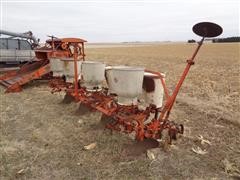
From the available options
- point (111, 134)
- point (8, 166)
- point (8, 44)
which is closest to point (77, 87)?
point (111, 134)

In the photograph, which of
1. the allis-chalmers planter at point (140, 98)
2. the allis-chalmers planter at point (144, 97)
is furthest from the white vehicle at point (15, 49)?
the allis-chalmers planter at point (144, 97)

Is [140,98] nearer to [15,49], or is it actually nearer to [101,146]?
[101,146]

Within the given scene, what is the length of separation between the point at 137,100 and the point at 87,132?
118 centimetres

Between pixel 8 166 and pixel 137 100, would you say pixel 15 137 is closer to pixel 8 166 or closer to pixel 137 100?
pixel 8 166

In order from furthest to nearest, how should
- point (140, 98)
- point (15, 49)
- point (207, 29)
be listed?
1. point (15, 49)
2. point (140, 98)
3. point (207, 29)

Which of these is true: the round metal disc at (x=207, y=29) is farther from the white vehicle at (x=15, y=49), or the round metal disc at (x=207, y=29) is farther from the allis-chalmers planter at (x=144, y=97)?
the white vehicle at (x=15, y=49)

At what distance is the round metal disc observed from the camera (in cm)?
409

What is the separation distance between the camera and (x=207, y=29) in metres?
4.17

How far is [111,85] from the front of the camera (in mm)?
5039

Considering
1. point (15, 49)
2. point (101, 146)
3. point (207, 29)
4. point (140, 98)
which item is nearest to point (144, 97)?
point (140, 98)

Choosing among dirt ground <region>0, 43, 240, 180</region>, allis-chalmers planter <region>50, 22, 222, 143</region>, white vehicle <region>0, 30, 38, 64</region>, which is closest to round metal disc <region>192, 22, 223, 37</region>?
allis-chalmers planter <region>50, 22, 222, 143</region>

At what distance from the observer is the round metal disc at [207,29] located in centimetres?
409

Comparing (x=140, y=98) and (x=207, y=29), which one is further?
(x=140, y=98)

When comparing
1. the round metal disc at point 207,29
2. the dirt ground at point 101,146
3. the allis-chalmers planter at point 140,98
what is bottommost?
the dirt ground at point 101,146
